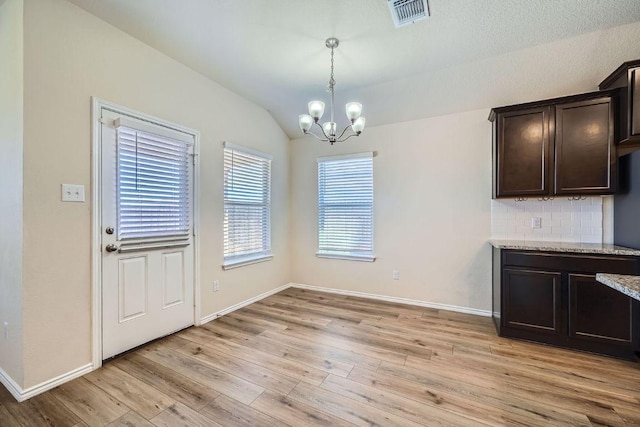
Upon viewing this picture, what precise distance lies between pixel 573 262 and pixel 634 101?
1.47m

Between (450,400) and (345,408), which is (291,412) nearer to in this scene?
(345,408)

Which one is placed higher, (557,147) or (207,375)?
(557,147)

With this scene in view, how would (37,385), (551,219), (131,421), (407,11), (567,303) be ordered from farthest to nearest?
(551,219) → (567,303) → (407,11) → (37,385) → (131,421)

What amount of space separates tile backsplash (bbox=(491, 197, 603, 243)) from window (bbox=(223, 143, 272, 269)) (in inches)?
122

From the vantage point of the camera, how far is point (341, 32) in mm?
2426

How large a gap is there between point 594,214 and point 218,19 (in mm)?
4214

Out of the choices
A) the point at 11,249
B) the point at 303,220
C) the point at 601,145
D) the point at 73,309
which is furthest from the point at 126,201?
the point at 601,145

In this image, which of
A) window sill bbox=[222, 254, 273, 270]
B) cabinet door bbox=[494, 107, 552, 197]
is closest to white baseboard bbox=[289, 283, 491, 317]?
window sill bbox=[222, 254, 273, 270]

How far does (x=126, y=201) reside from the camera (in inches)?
96.4


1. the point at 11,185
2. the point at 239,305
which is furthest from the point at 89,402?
the point at 239,305

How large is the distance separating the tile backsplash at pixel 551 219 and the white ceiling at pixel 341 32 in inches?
65.3

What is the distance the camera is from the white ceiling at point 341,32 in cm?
215

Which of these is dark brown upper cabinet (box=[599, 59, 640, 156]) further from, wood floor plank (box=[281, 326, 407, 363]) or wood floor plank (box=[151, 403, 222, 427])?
wood floor plank (box=[151, 403, 222, 427])

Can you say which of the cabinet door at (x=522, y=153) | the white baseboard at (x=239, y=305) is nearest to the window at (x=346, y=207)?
the white baseboard at (x=239, y=305)
